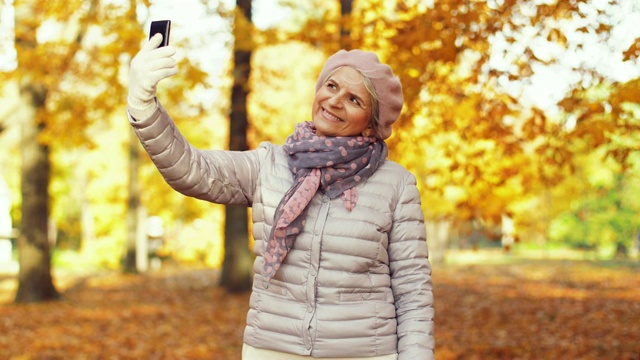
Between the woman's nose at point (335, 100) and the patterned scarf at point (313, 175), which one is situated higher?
the woman's nose at point (335, 100)

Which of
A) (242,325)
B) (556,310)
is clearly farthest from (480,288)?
(242,325)

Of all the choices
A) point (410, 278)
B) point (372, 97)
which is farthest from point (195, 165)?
point (410, 278)

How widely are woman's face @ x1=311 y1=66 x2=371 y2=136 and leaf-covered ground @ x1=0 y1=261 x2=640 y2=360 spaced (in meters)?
5.96

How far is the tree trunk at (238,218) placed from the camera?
1343 cm

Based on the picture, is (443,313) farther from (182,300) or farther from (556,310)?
(182,300)

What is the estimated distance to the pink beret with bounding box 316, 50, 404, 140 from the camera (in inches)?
105

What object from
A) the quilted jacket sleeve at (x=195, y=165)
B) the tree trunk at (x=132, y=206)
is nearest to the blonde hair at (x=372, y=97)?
the quilted jacket sleeve at (x=195, y=165)

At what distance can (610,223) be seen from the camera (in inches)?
1100

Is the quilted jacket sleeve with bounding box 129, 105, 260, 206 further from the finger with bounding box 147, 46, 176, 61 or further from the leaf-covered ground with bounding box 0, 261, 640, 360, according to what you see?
the leaf-covered ground with bounding box 0, 261, 640, 360

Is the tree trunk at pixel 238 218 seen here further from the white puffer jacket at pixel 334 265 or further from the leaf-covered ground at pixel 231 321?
the white puffer jacket at pixel 334 265

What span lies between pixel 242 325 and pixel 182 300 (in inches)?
142

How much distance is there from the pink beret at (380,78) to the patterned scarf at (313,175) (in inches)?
4.5

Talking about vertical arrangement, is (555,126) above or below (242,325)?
above

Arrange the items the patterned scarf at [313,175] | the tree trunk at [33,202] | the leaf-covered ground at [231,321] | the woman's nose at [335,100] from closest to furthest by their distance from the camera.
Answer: the patterned scarf at [313,175] → the woman's nose at [335,100] → the leaf-covered ground at [231,321] → the tree trunk at [33,202]
